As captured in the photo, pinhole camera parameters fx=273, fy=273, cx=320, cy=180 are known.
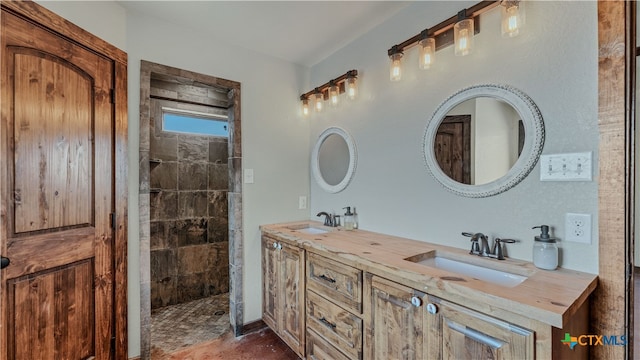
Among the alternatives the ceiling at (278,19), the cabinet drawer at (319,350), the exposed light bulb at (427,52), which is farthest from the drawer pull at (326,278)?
the ceiling at (278,19)

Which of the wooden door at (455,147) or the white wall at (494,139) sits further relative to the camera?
the wooden door at (455,147)

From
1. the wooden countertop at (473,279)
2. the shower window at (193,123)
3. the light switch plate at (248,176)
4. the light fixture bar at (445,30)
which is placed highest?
the light fixture bar at (445,30)

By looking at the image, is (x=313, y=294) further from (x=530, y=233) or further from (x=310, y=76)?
(x=310, y=76)

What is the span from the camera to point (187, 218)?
3.04m

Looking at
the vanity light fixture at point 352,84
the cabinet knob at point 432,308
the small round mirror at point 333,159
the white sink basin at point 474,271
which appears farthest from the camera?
the small round mirror at point 333,159

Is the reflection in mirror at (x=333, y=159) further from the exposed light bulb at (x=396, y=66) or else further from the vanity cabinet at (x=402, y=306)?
the exposed light bulb at (x=396, y=66)

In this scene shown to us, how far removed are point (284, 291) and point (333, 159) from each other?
3.90 feet

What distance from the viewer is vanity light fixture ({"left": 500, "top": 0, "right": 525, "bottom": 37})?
50.9 inches

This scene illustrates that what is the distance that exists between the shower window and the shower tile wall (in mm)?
76

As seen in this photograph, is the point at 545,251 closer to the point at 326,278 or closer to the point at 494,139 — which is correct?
the point at 494,139

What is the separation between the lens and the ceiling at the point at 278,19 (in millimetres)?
1823

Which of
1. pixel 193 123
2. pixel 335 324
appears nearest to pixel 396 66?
pixel 335 324

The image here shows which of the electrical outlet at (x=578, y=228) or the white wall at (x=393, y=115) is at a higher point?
the white wall at (x=393, y=115)

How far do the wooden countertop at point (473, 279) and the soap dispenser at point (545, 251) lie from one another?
0.03m
